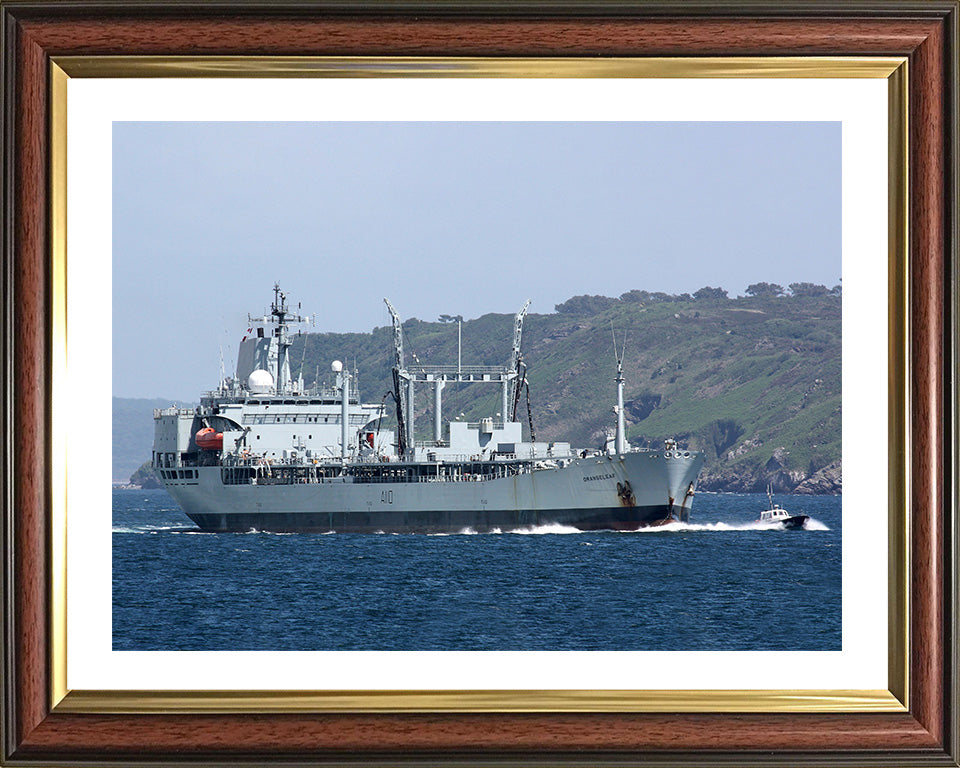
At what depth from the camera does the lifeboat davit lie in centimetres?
2839

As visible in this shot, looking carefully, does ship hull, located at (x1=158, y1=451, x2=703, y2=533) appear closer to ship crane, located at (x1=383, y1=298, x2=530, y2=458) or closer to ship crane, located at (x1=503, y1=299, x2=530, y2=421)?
ship crane, located at (x1=383, y1=298, x2=530, y2=458)

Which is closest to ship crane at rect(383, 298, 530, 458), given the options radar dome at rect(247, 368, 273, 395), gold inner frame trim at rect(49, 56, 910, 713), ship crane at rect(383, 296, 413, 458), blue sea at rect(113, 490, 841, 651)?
ship crane at rect(383, 296, 413, 458)

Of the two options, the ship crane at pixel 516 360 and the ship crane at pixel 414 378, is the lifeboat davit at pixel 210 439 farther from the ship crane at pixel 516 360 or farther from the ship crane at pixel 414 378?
the ship crane at pixel 516 360

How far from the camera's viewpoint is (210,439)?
28.4 meters

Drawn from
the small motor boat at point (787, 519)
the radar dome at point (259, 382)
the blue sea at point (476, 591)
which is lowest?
the small motor boat at point (787, 519)

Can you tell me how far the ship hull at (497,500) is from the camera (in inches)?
1025

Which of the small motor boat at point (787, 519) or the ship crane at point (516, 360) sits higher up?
the ship crane at point (516, 360)

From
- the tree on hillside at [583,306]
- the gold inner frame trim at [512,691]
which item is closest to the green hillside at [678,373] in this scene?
the tree on hillside at [583,306]

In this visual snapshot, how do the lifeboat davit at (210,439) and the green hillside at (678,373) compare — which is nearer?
the lifeboat davit at (210,439)

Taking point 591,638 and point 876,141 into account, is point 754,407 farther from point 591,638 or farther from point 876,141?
point 876,141

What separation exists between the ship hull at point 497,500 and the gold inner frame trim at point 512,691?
74.3ft

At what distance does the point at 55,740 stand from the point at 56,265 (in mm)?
1297

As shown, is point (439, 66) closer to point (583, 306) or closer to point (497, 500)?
point (497, 500)

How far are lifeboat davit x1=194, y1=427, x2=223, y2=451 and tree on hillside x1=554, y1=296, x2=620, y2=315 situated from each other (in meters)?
15.8
